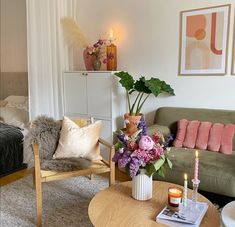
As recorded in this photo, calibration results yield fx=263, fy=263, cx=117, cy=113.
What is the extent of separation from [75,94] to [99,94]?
0.40 m

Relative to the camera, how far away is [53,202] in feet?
8.05

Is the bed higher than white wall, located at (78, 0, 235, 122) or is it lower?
lower

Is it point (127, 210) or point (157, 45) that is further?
point (157, 45)

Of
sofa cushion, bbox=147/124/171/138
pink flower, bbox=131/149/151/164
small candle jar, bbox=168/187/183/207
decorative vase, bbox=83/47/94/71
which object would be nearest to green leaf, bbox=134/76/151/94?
sofa cushion, bbox=147/124/171/138

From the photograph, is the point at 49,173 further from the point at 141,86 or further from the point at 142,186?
the point at 141,86

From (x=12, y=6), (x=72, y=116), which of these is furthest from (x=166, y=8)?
(x=12, y=6)

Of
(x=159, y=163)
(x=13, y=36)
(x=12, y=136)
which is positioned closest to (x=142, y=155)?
(x=159, y=163)

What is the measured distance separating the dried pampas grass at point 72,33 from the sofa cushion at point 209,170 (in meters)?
1.97

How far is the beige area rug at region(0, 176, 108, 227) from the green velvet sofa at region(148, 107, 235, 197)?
0.75 meters

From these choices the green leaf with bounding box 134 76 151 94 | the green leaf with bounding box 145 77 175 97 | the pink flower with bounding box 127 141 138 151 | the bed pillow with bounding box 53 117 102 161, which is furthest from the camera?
the green leaf with bounding box 134 76 151 94

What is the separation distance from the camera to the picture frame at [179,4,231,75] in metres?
2.84

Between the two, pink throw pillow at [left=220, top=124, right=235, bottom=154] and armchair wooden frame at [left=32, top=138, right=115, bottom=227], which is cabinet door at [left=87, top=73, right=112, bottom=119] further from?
pink throw pillow at [left=220, top=124, right=235, bottom=154]

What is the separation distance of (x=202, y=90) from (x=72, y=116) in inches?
68.6

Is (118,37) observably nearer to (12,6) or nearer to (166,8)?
(166,8)
